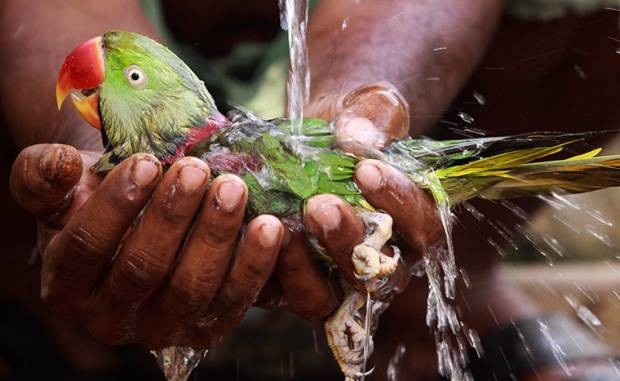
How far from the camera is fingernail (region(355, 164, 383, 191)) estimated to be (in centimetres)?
141

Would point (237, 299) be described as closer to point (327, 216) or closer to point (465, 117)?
point (327, 216)

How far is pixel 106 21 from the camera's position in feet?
7.84

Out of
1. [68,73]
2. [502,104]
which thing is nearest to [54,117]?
[68,73]

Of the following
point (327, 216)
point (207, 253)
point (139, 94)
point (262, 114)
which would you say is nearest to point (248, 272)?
point (207, 253)

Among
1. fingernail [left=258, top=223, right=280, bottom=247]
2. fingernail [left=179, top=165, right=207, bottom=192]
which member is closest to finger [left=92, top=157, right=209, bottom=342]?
fingernail [left=179, top=165, right=207, bottom=192]

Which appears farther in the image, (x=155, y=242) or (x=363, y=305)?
(x=363, y=305)

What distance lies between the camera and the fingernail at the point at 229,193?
137 centimetres

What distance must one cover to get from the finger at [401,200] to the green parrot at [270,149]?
0.07 feet

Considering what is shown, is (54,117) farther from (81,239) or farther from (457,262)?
(457,262)

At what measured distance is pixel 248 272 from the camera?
1.46m

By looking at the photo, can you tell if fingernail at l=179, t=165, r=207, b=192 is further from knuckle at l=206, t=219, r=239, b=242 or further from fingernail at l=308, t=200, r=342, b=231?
fingernail at l=308, t=200, r=342, b=231

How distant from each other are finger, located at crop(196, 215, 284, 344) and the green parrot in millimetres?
59

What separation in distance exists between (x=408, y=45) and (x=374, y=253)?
90 centimetres

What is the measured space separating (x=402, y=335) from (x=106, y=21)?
117cm
